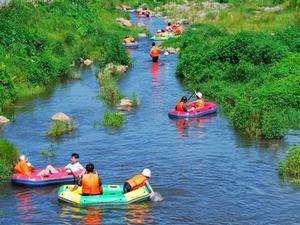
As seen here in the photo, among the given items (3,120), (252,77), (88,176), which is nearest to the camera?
(88,176)

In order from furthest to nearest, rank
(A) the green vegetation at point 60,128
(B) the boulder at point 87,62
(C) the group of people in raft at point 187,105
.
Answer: (B) the boulder at point 87,62 < (C) the group of people in raft at point 187,105 < (A) the green vegetation at point 60,128

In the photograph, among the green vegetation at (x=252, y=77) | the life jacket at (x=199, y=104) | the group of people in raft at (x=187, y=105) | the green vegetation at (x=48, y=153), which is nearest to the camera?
the green vegetation at (x=48, y=153)

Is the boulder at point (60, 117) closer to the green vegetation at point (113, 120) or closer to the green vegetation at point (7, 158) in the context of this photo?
the green vegetation at point (113, 120)

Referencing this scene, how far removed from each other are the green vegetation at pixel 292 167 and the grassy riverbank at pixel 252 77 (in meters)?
4.09

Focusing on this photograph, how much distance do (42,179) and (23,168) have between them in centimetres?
76

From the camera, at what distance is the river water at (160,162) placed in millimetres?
20688

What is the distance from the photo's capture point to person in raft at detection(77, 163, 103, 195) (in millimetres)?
21344

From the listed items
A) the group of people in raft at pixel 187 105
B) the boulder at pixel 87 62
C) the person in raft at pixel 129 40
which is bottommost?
the group of people in raft at pixel 187 105

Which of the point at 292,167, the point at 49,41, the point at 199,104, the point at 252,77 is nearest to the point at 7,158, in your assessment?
the point at 292,167

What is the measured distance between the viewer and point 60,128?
97.7 feet

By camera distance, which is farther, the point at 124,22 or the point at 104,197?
the point at 124,22

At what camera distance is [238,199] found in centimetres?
2178

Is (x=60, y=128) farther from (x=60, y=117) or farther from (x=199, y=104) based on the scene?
(x=199, y=104)

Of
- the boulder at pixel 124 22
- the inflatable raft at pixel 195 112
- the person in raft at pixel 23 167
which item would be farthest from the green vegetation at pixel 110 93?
the boulder at pixel 124 22
